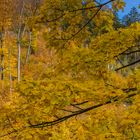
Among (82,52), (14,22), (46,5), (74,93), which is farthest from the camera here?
(14,22)

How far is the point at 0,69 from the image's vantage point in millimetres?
31234

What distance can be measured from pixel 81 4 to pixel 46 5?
2.00 ft

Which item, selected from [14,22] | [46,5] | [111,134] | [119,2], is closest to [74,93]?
[111,134]

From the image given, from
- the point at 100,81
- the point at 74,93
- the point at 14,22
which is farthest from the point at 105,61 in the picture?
the point at 14,22

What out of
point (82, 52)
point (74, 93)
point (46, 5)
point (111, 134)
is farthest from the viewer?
point (46, 5)

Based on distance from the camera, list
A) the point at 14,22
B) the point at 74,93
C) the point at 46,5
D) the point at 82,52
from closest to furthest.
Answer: the point at 74,93 → the point at 82,52 → the point at 46,5 → the point at 14,22

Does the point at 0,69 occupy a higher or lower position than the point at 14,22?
lower

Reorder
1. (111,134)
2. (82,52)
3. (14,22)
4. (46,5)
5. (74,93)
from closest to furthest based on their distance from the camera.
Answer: (74,93)
(82,52)
(111,134)
(46,5)
(14,22)

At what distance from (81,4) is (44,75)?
1.42 m

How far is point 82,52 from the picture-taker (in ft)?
17.7

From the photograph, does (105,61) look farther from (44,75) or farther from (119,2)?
(119,2)

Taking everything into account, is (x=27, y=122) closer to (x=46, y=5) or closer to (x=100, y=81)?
(x=100, y=81)

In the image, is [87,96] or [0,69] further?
[0,69]

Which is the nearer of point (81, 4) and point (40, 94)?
point (40, 94)
